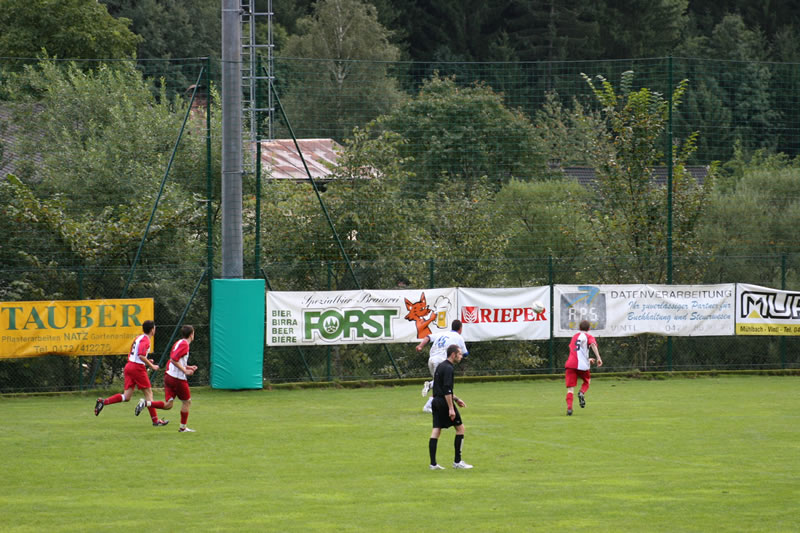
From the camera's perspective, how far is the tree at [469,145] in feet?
105

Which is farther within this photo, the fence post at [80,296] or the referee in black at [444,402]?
the fence post at [80,296]

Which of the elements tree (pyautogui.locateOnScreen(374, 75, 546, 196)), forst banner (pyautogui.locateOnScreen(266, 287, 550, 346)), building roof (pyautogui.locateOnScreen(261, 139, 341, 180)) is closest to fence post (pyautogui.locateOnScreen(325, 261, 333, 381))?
forst banner (pyautogui.locateOnScreen(266, 287, 550, 346))

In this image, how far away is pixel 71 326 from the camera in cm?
2216

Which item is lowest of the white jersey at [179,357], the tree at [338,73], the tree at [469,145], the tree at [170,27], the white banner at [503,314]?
the white jersey at [179,357]

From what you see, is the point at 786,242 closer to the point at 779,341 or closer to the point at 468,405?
the point at 779,341

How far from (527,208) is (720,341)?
28.6 ft

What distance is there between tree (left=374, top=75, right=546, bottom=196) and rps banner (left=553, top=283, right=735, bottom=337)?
631 cm

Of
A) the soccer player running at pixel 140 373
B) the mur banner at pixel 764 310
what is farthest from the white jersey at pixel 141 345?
the mur banner at pixel 764 310

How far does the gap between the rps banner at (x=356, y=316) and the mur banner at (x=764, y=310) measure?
7.27 meters

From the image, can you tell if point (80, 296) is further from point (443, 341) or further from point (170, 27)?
point (170, 27)

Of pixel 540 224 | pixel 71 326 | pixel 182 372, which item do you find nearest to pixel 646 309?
pixel 540 224

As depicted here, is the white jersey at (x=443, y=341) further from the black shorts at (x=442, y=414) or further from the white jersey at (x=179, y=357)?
the black shorts at (x=442, y=414)

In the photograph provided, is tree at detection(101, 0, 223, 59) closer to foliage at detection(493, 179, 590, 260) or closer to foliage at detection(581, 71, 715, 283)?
foliage at detection(493, 179, 590, 260)

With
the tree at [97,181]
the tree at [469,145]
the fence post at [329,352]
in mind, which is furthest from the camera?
the tree at [469,145]
